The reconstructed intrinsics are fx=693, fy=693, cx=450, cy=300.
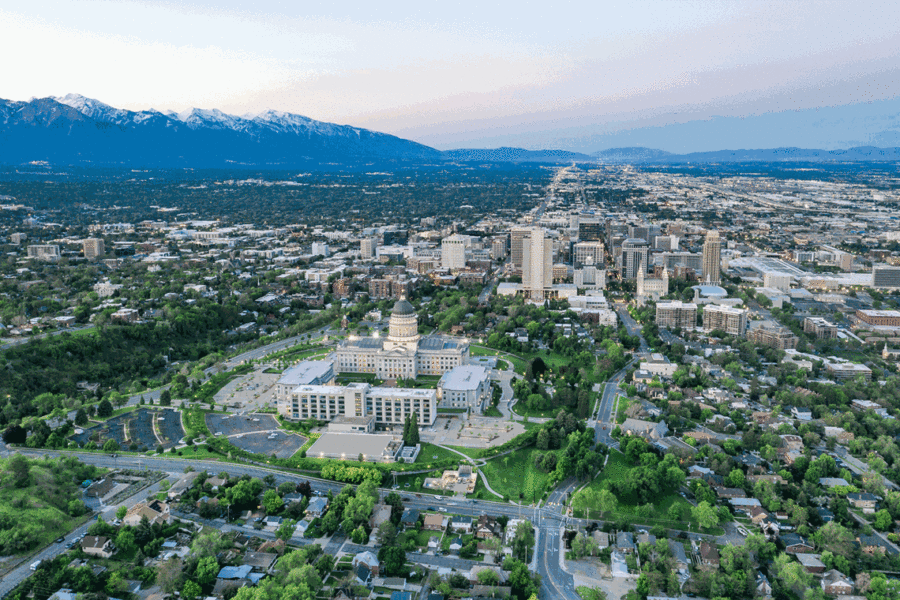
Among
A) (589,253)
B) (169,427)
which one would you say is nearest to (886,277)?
(589,253)

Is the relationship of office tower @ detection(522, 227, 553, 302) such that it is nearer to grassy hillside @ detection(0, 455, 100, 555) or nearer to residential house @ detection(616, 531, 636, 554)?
residential house @ detection(616, 531, 636, 554)

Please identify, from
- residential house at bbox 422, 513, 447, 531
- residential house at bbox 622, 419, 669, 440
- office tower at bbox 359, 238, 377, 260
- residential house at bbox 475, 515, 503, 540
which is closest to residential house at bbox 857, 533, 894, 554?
residential house at bbox 622, 419, 669, 440

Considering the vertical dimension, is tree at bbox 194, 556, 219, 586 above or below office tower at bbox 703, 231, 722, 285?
below

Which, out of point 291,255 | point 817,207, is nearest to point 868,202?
point 817,207

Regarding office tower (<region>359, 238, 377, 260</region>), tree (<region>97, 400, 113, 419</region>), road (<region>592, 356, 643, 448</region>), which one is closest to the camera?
road (<region>592, 356, 643, 448</region>)

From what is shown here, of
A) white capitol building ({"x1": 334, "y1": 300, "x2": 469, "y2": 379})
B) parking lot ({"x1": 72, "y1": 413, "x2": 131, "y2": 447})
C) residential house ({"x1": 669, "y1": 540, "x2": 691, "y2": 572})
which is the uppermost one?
white capitol building ({"x1": 334, "y1": 300, "x2": 469, "y2": 379})

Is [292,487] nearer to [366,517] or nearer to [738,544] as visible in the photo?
[366,517]
